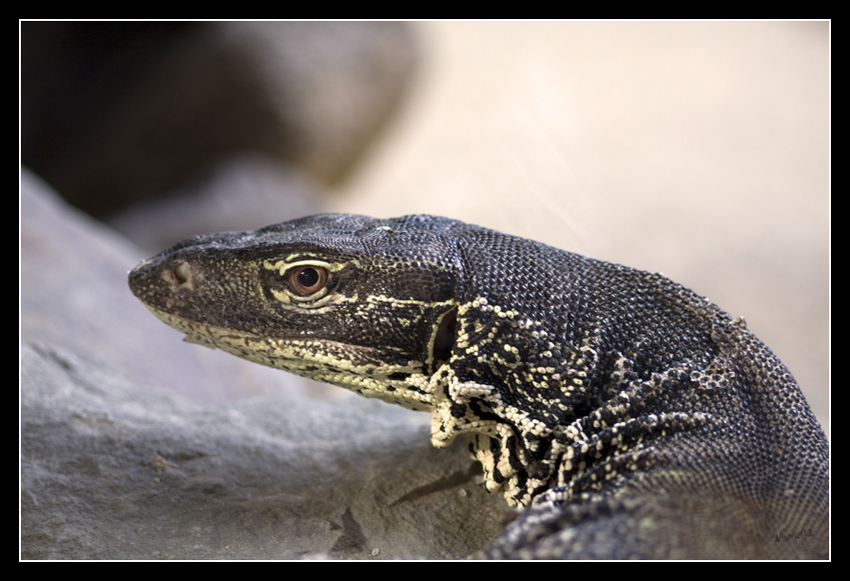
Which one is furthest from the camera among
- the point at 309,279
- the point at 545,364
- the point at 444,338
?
the point at 309,279

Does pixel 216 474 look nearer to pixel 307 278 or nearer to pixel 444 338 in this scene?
pixel 307 278

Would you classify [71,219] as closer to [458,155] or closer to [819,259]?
[458,155]

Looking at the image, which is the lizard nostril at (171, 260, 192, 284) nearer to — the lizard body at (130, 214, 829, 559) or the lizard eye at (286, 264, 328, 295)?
the lizard body at (130, 214, 829, 559)

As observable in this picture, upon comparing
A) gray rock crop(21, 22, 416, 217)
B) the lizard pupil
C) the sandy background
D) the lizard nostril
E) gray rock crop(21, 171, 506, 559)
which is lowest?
gray rock crop(21, 171, 506, 559)

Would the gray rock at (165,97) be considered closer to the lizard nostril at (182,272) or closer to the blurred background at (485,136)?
the blurred background at (485,136)

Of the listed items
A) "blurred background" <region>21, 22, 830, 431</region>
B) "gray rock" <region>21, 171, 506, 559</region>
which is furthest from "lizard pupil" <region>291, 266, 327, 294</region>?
"blurred background" <region>21, 22, 830, 431</region>

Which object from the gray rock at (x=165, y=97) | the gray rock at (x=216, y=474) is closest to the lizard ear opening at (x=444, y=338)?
the gray rock at (x=216, y=474)

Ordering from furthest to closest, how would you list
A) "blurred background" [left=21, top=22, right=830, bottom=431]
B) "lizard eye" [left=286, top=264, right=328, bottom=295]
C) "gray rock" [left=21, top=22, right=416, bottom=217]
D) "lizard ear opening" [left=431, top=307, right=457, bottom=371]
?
→ "gray rock" [left=21, top=22, right=416, bottom=217]
"blurred background" [left=21, top=22, right=830, bottom=431]
"lizard eye" [left=286, top=264, right=328, bottom=295]
"lizard ear opening" [left=431, top=307, right=457, bottom=371]

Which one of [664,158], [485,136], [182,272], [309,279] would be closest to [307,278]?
[309,279]
